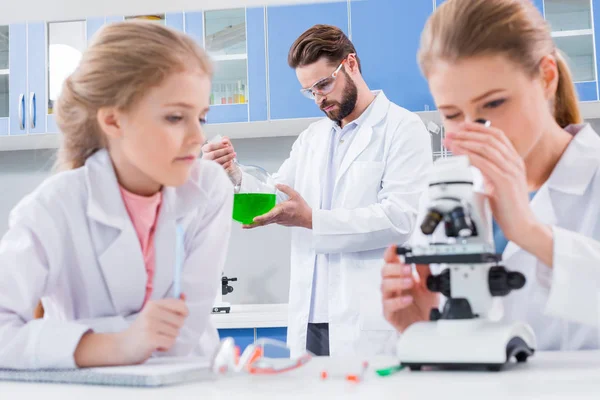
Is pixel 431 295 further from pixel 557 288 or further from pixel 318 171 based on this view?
pixel 318 171

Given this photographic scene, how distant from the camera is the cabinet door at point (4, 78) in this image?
3699 mm

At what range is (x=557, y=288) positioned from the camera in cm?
111

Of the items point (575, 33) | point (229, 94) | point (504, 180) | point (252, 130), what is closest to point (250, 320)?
point (252, 130)

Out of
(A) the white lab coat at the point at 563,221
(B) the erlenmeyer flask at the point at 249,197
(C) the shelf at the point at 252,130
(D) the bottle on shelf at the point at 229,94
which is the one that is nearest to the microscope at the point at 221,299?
(C) the shelf at the point at 252,130

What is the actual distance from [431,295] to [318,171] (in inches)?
56.5

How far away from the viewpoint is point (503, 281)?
1021 millimetres

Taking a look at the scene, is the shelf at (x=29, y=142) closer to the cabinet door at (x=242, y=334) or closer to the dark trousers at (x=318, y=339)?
the cabinet door at (x=242, y=334)

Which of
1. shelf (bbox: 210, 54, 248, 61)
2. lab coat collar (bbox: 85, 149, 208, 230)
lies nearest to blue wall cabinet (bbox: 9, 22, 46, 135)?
shelf (bbox: 210, 54, 248, 61)

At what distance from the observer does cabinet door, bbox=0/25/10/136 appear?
3.70 meters

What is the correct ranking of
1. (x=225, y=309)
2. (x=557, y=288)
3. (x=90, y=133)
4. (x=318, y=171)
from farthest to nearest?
1. (x=225, y=309)
2. (x=318, y=171)
3. (x=90, y=133)
4. (x=557, y=288)

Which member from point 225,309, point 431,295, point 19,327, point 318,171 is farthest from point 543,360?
point 225,309

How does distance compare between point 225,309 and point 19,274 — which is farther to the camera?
point 225,309

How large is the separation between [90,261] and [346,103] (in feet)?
5.09

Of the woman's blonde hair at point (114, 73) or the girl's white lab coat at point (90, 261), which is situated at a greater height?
the woman's blonde hair at point (114, 73)
